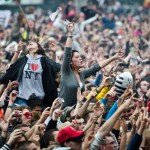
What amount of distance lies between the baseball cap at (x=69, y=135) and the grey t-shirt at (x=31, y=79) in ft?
11.5

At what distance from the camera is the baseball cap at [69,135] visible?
873 cm

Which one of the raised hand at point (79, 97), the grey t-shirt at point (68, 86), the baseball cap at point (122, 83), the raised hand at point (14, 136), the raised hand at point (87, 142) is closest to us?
the raised hand at point (87, 142)

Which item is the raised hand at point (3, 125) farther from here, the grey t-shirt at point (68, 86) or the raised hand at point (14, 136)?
the grey t-shirt at point (68, 86)

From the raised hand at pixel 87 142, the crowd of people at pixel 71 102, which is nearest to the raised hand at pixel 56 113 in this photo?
the crowd of people at pixel 71 102

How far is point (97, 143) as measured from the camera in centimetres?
877

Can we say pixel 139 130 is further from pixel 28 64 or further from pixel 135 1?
pixel 135 1

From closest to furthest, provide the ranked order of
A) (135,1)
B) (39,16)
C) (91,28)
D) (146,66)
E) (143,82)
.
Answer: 1. (143,82)
2. (146,66)
3. (91,28)
4. (39,16)
5. (135,1)

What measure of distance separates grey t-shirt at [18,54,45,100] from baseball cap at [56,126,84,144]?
11.5ft

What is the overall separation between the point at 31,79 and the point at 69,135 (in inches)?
144

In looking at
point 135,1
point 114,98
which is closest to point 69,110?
point 114,98

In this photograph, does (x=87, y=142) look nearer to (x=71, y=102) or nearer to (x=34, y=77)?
(x=71, y=102)

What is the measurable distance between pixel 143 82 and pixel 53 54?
1.41m

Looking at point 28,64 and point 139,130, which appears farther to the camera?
point 28,64

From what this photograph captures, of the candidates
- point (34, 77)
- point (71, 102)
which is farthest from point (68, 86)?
point (34, 77)
